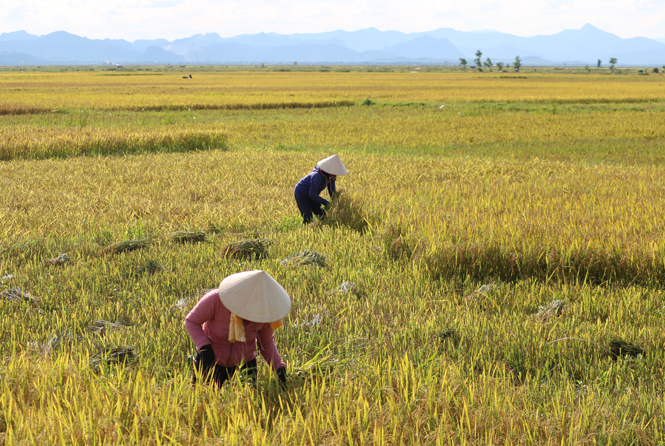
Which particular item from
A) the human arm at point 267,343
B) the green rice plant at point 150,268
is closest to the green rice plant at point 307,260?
the green rice plant at point 150,268

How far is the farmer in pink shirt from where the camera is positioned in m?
2.63

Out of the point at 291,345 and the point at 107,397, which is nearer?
the point at 107,397

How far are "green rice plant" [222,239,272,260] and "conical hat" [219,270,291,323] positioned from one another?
330cm

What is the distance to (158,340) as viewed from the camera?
12.1ft

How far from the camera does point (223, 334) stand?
2.94 m

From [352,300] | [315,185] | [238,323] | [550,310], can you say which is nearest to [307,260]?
[352,300]

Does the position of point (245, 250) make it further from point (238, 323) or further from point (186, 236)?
point (238, 323)

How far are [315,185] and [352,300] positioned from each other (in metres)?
2.70

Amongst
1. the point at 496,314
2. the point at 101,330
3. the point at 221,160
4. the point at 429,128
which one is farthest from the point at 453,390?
the point at 429,128

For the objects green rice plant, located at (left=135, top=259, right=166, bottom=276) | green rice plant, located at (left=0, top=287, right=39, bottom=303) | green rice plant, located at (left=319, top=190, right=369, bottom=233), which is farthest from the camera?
green rice plant, located at (left=319, top=190, right=369, bottom=233)

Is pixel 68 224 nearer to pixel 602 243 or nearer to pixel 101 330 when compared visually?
pixel 101 330

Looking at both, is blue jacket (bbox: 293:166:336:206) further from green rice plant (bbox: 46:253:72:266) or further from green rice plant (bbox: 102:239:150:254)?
green rice plant (bbox: 46:253:72:266)

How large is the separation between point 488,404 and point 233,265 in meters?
3.59

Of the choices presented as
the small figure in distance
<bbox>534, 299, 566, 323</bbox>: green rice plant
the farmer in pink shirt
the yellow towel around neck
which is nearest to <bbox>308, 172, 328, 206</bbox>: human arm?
the small figure in distance
